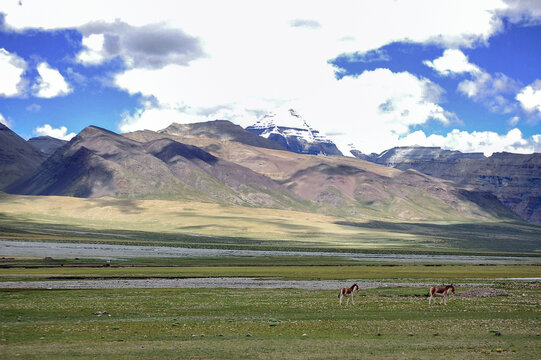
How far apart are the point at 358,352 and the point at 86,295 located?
3114 centimetres

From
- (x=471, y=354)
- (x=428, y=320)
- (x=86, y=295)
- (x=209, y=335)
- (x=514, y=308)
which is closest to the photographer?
(x=471, y=354)

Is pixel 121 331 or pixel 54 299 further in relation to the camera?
pixel 54 299

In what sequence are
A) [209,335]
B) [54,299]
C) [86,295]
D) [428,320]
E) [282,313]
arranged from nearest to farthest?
[209,335], [428,320], [282,313], [54,299], [86,295]

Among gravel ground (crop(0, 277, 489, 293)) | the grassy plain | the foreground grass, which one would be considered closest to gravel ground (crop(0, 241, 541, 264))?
gravel ground (crop(0, 277, 489, 293))

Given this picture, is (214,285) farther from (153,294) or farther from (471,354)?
(471,354)

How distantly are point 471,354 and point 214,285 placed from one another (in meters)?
40.7

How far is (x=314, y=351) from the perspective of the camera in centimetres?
2800

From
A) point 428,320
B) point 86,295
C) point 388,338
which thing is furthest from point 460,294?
point 86,295

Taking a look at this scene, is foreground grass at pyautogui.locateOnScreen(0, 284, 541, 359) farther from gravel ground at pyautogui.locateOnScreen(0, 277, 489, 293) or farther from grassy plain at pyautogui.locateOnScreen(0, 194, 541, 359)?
gravel ground at pyautogui.locateOnScreen(0, 277, 489, 293)

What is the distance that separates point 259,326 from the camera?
35.3 m

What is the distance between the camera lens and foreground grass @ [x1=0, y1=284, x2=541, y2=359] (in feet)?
91.1

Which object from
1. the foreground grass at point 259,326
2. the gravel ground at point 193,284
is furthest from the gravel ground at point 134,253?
the foreground grass at point 259,326

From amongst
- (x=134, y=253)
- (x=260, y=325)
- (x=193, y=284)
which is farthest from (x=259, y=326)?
(x=134, y=253)

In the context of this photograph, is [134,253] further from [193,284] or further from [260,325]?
[260,325]
